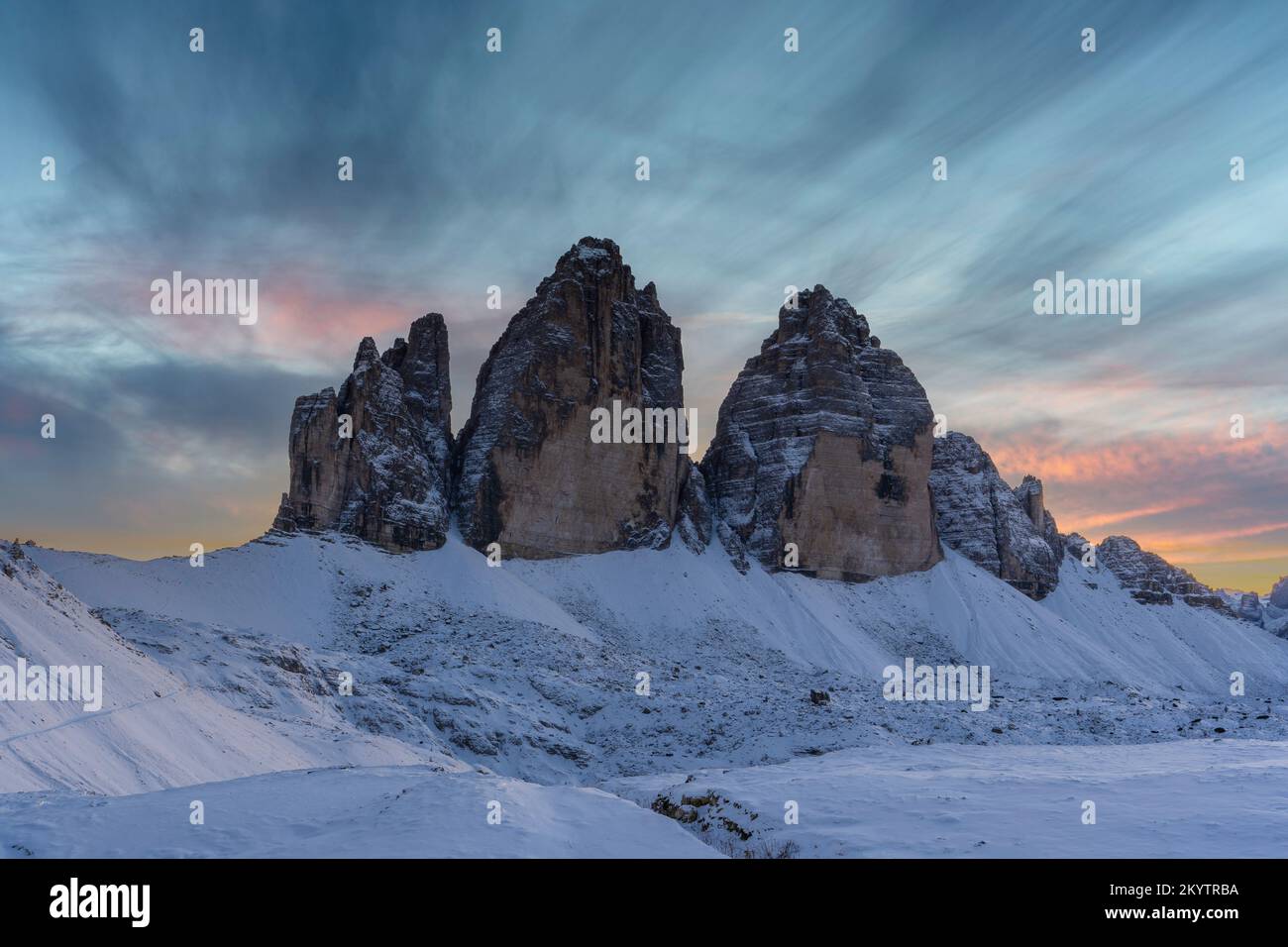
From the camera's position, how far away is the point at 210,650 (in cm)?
3738

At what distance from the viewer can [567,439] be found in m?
88.4

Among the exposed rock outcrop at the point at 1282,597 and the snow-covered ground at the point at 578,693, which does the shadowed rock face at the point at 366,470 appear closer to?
the snow-covered ground at the point at 578,693

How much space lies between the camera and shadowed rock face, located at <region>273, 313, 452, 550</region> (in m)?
77.3

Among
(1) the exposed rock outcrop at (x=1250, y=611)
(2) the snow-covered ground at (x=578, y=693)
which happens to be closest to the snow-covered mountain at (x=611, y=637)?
(2) the snow-covered ground at (x=578, y=693)

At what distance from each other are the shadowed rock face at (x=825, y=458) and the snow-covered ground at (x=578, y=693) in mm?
4641

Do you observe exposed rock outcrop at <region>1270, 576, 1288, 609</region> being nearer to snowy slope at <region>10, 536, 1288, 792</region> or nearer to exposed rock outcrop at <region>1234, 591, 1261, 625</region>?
exposed rock outcrop at <region>1234, 591, 1261, 625</region>

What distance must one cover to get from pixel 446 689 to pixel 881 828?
30543 mm

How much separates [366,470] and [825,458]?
2045 inches

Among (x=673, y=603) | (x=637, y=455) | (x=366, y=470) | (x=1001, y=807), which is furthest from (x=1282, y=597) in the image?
(x=1001, y=807)

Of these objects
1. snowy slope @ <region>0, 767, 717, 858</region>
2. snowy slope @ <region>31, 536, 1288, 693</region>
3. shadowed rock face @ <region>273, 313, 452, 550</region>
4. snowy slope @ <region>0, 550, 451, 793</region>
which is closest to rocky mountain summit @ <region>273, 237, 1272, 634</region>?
shadowed rock face @ <region>273, 313, 452, 550</region>

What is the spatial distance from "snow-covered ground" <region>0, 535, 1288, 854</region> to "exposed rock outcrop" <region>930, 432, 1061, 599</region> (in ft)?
23.3

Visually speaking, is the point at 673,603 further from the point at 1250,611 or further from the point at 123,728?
the point at 1250,611

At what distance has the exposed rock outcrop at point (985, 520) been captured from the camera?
107 m
